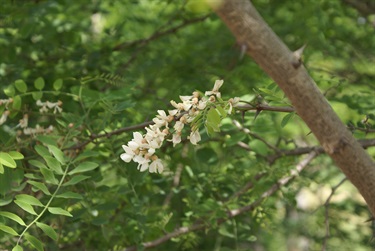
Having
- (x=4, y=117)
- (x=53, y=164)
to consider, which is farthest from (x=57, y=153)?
(x=4, y=117)

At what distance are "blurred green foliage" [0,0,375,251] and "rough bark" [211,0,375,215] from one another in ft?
1.10

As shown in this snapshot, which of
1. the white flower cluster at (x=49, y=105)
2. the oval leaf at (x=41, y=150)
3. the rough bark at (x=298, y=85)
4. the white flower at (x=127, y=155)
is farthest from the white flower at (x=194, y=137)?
the white flower cluster at (x=49, y=105)

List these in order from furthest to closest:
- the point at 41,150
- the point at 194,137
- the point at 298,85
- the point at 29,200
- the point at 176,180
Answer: the point at 176,180
the point at 41,150
the point at 29,200
the point at 194,137
the point at 298,85

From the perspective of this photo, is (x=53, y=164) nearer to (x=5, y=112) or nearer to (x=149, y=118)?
(x=5, y=112)

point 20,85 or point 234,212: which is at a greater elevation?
point 20,85

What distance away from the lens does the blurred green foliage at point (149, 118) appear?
1.75m

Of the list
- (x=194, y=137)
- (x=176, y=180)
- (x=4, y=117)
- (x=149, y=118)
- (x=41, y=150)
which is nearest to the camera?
(x=194, y=137)

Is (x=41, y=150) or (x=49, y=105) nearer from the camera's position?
(x=41, y=150)

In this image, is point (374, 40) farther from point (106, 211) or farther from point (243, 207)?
point (106, 211)

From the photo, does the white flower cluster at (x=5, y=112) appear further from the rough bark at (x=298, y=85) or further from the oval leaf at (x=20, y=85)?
the rough bark at (x=298, y=85)

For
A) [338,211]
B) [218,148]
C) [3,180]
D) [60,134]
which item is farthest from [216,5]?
[338,211]

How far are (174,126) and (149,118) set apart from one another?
57cm

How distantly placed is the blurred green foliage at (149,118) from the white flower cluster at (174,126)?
0.42 ft

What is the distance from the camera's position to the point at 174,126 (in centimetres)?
133
